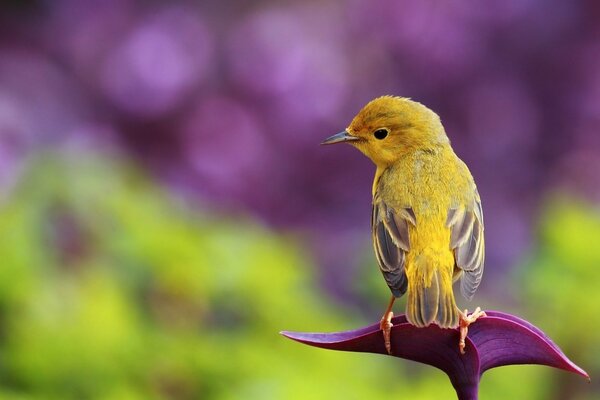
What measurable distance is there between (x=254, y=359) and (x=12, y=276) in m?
0.57

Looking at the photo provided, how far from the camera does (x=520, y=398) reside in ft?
8.17

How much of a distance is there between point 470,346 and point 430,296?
263mm

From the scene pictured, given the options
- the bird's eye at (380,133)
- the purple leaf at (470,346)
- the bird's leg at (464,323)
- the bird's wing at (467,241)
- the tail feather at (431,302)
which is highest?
the bird's eye at (380,133)

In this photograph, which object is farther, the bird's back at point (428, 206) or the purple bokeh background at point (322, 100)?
the purple bokeh background at point (322, 100)

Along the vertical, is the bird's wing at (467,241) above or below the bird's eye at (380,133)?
below

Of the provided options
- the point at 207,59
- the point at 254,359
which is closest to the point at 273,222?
the point at 207,59

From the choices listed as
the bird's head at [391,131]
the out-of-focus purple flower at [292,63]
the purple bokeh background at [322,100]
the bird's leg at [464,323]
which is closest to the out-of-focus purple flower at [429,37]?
the purple bokeh background at [322,100]

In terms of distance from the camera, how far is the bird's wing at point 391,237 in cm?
137

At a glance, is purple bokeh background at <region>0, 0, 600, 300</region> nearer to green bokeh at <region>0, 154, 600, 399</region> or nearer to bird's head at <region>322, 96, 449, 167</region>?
green bokeh at <region>0, 154, 600, 399</region>

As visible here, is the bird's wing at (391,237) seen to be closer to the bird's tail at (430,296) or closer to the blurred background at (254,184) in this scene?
the bird's tail at (430,296)

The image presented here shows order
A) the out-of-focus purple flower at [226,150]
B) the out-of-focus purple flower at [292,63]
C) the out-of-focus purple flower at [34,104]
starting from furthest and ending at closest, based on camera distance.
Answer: the out-of-focus purple flower at [292,63] → the out-of-focus purple flower at [226,150] → the out-of-focus purple flower at [34,104]

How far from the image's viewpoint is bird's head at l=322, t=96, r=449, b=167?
1.49 meters

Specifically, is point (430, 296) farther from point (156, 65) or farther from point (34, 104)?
point (34, 104)

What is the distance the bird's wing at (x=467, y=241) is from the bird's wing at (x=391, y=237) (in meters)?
0.06
